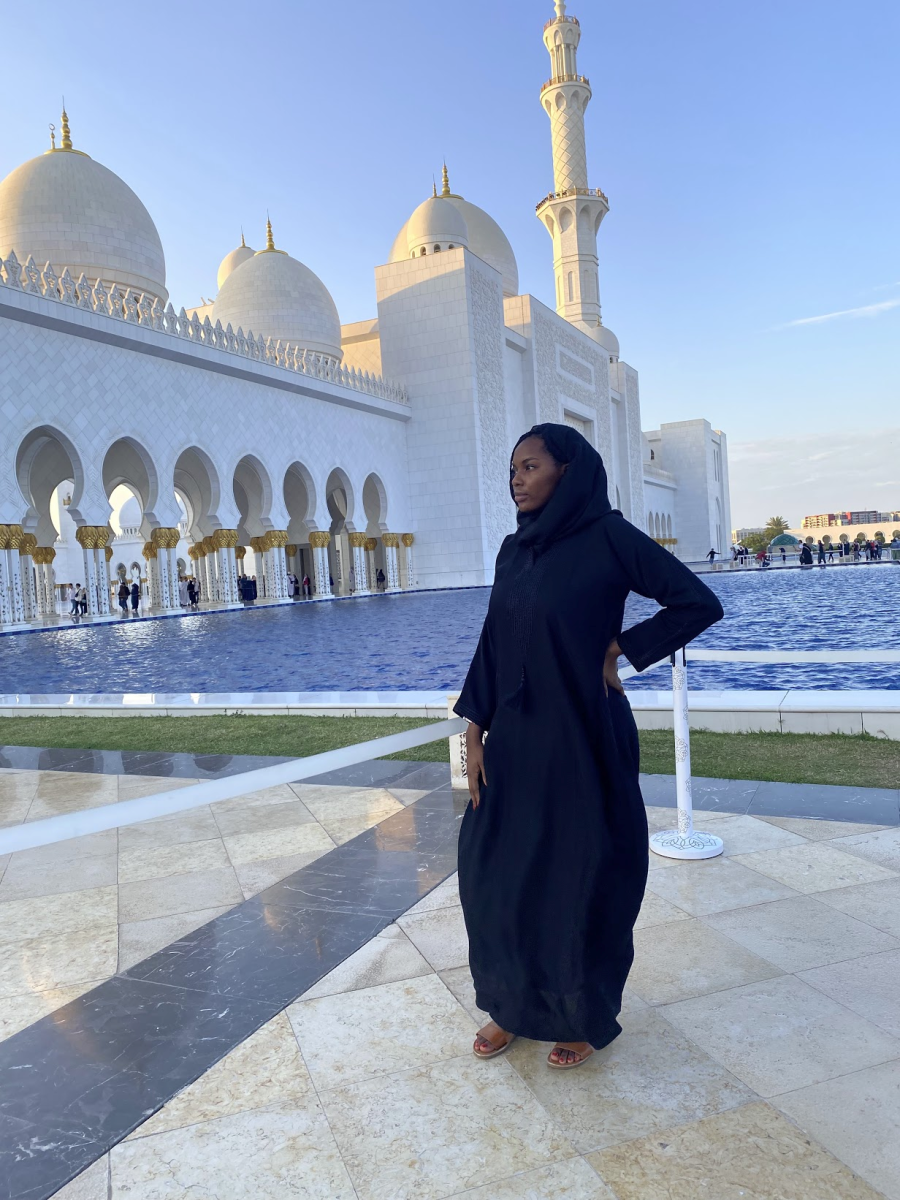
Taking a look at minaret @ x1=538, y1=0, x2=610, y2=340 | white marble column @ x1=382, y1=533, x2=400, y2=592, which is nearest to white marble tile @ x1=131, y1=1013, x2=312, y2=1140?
white marble column @ x1=382, y1=533, x2=400, y2=592

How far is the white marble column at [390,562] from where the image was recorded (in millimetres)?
23047

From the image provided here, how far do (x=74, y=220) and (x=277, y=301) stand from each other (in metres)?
6.03

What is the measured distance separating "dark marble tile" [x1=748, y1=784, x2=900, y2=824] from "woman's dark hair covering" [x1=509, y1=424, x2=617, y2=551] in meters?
1.64

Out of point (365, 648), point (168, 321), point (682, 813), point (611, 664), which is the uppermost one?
point (168, 321)

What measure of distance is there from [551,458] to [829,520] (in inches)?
4828

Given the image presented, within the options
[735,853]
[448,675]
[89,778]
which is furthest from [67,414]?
[735,853]

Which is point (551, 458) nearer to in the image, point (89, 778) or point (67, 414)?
point (89, 778)

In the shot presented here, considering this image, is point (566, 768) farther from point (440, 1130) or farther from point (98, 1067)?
point (98, 1067)

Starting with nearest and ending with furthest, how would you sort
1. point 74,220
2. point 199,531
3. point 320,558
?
point 74,220 → point 199,531 → point 320,558

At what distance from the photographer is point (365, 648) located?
8609 mm

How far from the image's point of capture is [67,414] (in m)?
14.0

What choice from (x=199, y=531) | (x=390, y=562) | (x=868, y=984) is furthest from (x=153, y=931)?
(x=390, y=562)

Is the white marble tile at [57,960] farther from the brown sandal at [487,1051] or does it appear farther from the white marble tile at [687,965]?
the white marble tile at [687,965]

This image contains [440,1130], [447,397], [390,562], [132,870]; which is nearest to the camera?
[440,1130]
